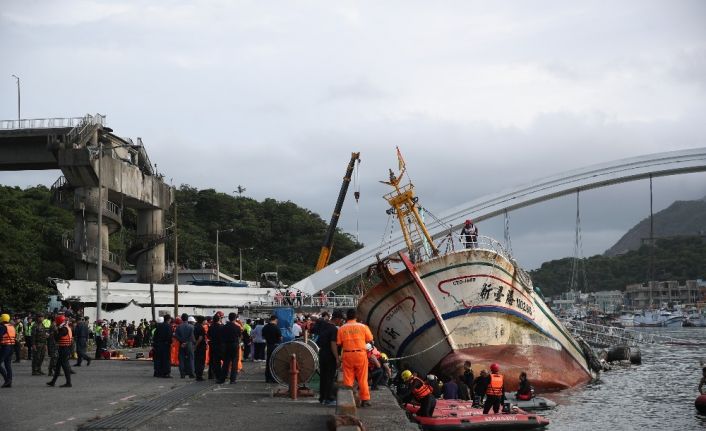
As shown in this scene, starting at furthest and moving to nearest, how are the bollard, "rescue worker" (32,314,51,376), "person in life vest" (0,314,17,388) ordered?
"rescue worker" (32,314,51,376), "person in life vest" (0,314,17,388), the bollard

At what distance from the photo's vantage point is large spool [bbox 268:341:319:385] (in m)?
17.8

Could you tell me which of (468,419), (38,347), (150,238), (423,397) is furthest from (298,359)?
(150,238)

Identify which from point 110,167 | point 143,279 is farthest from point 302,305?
point 110,167

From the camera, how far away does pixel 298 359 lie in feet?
58.2

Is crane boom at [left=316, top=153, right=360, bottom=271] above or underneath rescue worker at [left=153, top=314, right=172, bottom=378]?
above

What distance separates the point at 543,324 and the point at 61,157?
3195cm

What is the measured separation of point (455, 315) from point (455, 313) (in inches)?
2.8

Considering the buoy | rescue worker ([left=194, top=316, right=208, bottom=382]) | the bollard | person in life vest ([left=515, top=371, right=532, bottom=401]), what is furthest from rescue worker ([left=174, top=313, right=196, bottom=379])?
the buoy

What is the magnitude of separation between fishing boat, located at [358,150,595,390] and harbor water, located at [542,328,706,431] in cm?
252

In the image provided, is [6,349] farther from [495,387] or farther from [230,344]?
[495,387]

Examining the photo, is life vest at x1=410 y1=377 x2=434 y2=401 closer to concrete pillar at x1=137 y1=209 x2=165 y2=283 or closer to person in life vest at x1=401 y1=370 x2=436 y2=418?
person in life vest at x1=401 y1=370 x2=436 y2=418

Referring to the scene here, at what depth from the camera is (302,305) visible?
2461 inches

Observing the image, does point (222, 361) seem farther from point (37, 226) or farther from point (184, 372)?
point (37, 226)

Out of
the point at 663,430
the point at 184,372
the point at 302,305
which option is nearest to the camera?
the point at 184,372
